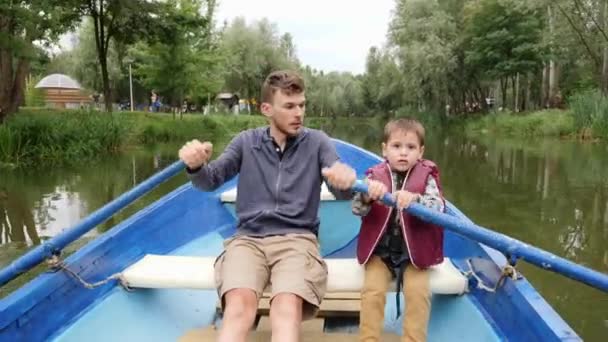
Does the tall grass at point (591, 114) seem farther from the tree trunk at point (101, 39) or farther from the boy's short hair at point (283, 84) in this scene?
the boy's short hair at point (283, 84)

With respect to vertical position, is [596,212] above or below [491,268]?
below

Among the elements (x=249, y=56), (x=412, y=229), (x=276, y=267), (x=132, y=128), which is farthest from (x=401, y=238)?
(x=249, y=56)

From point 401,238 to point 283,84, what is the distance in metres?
0.70

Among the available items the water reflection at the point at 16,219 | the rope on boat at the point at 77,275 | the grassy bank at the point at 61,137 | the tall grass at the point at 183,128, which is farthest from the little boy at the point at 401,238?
the tall grass at the point at 183,128

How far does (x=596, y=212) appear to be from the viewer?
574cm

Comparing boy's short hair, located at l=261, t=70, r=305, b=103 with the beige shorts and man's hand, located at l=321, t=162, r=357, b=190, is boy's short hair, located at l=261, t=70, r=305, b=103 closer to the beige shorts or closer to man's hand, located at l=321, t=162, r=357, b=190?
man's hand, located at l=321, t=162, r=357, b=190

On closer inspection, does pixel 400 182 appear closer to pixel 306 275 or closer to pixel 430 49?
pixel 306 275

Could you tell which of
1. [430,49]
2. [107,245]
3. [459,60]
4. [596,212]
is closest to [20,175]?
[107,245]

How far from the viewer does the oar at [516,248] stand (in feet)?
5.07

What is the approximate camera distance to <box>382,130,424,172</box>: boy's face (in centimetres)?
207

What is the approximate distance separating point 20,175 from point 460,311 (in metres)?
7.49

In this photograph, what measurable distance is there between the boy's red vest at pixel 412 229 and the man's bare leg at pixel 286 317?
38 cm

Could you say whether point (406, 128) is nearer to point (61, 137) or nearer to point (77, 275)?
point (77, 275)

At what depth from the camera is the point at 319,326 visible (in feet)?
6.98
